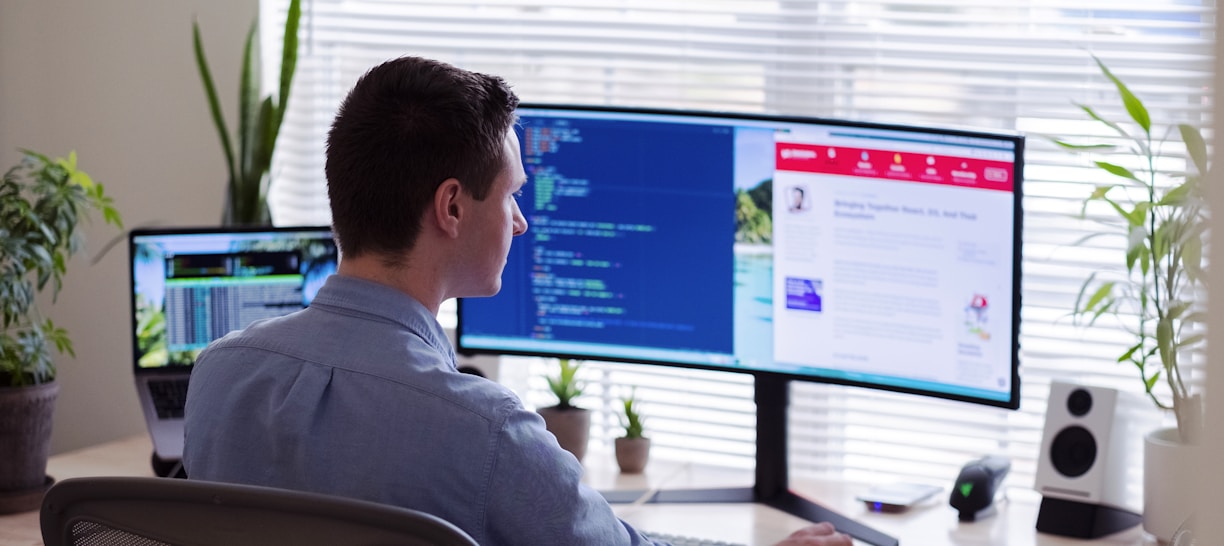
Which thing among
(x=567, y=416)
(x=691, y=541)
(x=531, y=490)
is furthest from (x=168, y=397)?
(x=531, y=490)

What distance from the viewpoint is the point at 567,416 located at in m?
2.08

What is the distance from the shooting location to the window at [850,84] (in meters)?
2.12

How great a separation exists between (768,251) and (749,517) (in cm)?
39

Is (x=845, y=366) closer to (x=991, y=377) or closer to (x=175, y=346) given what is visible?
(x=991, y=377)

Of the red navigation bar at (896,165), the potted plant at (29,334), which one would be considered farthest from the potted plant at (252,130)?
the red navigation bar at (896,165)

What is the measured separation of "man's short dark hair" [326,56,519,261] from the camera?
3.96 ft

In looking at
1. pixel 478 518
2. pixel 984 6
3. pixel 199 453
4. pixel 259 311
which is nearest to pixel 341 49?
pixel 259 311

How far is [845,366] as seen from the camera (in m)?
1.84

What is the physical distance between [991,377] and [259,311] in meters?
1.13

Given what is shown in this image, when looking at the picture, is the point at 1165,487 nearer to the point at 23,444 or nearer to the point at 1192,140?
the point at 1192,140

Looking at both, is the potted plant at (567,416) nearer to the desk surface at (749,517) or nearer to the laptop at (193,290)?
the desk surface at (749,517)

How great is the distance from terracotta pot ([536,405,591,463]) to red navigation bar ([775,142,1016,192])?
1.77 ft

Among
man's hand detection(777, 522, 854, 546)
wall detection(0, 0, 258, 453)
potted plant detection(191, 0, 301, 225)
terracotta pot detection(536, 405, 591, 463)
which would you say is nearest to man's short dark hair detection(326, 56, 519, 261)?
man's hand detection(777, 522, 854, 546)

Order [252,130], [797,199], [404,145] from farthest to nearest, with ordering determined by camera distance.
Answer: [252,130] → [797,199] → [404,145]
